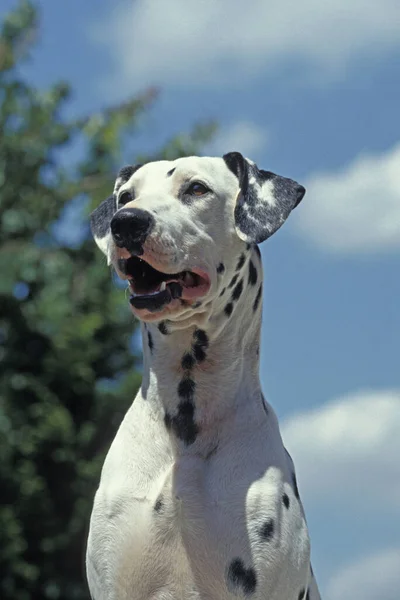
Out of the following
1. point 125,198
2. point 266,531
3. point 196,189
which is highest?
point 125,198

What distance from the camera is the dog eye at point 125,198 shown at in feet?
18.5

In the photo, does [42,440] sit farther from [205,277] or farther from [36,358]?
[205,277]

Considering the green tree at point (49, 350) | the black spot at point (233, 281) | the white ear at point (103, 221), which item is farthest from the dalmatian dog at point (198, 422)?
the green tree at point (49, 350)

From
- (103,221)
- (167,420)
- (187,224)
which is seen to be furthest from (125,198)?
(167,420)

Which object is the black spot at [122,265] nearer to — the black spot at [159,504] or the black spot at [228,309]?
the black spot at [228,309]

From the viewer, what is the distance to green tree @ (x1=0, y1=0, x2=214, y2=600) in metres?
17.4

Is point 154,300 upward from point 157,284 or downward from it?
downward

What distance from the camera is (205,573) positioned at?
17.0ft

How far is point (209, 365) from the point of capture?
5.51 m

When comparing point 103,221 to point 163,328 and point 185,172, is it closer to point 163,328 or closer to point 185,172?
point 185,172

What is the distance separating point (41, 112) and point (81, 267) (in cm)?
280

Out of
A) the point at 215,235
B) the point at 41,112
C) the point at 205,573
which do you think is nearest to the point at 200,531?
the point at 205,573

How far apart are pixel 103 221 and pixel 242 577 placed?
6.14 feet

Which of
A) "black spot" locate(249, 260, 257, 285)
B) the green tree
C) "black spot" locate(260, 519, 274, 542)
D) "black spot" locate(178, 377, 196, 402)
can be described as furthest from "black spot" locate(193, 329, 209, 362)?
the green tree
